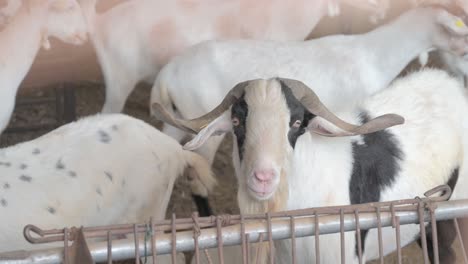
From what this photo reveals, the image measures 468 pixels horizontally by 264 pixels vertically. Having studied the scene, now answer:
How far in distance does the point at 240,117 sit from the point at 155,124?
3039 millimetres

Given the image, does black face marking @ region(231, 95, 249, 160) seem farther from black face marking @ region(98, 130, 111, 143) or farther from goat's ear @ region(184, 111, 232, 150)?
black face marking @ region(98, 130, 111, 143)

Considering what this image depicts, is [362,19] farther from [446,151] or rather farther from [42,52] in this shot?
[446,151]

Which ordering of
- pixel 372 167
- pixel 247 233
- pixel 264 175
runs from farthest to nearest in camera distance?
pixel 372 167 < pixel 264 175 < pixel 247 233

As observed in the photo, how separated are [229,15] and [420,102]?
224 centimetres

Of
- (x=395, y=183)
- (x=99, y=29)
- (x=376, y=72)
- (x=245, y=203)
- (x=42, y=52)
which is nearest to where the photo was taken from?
(x=245, y=203)

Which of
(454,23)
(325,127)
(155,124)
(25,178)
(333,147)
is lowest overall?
(155,124)

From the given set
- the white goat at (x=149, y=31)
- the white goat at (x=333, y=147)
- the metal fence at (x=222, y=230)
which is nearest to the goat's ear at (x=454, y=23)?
the white goat at (x=333, y=147)

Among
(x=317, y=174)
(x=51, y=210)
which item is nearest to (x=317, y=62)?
(x=317, y=174)

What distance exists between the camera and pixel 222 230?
6.59 feet

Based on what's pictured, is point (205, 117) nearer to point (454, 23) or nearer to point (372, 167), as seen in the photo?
point (372, 167)

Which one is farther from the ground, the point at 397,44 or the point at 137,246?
the point at 397,44

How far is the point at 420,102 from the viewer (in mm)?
3494

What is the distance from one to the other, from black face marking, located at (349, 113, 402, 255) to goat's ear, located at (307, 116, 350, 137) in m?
0.23

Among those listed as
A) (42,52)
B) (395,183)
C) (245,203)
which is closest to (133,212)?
(245,203)
